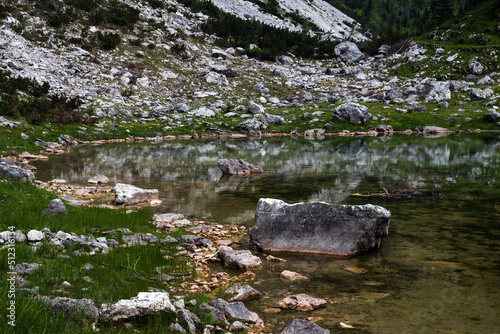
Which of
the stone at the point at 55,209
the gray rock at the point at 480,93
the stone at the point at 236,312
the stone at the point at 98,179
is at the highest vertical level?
the gray rock at the point at 480,93

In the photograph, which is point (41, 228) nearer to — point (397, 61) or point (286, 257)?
point (286, 257)

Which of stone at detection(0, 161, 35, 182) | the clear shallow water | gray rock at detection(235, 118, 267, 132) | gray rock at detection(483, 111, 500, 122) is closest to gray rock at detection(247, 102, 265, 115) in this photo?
gray rock at detection(235, 118, 267, 132)

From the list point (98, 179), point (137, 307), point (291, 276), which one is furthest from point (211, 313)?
point (98, 179)

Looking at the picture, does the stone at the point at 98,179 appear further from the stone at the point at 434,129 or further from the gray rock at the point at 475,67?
the gray rock at the point at 475,67

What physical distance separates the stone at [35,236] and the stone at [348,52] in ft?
272

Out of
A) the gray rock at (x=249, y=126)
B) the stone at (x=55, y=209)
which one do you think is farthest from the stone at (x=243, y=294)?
the gray rock at (x=249, y=126)

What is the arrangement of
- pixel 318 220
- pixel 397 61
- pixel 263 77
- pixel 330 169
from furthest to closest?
pixel 397 61 → pixel 263 77 → pixel 330 169 → pixel 318 220

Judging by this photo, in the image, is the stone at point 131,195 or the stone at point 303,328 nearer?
the stone at point 303,328

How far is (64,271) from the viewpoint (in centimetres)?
605

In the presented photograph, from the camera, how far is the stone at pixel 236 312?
5.60 m

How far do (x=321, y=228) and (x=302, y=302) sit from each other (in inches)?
132

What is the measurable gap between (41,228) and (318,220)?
263 inches

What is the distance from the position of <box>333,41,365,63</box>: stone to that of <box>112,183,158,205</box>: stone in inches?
3010

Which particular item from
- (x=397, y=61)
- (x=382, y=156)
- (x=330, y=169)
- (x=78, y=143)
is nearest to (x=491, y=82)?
(x=397, y=61)
